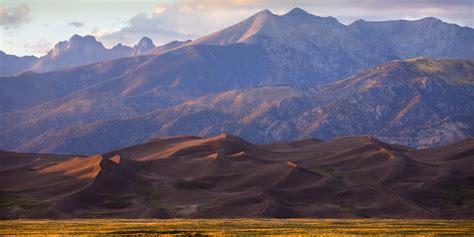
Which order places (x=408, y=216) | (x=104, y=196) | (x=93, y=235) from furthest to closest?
1. (x=104, y=196)
2. (x=408, y=216)
3. (x=93, y=235)

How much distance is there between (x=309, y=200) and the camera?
172 meters

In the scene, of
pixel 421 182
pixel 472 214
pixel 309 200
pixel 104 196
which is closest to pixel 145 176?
pixel 104 196

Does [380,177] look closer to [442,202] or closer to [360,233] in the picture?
[442,202]

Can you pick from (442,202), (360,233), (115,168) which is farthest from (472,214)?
(360,233)

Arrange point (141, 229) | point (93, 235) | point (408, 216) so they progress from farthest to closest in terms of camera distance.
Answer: point (408, 216), point (141, 229), point (93, 235)

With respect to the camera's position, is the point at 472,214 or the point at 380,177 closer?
the point at 472,214

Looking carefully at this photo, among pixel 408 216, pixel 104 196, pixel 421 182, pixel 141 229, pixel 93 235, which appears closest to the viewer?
pixel 93 235

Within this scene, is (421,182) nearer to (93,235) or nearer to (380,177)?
(380,177)

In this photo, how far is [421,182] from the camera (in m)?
188

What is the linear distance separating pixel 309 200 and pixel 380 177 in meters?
29.5

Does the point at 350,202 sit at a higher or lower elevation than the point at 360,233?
lower

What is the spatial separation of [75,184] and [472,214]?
74.7 meters

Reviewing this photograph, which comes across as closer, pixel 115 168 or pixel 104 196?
pixel 104 196

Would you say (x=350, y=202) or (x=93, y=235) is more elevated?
(x=93, y=235)
